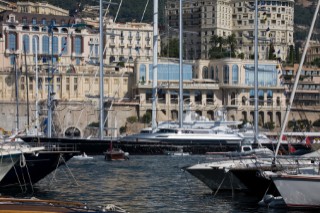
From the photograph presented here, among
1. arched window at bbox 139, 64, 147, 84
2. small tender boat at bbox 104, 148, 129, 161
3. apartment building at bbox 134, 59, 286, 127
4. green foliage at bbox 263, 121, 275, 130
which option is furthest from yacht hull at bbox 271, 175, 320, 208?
arched window at bbox 139, 64, 147, 84

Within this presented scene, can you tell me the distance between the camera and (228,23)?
598 feet

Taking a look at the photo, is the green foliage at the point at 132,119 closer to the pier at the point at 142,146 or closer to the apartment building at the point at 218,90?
the apartment building at the point at 218,90

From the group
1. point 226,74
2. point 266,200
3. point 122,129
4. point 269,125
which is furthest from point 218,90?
point 266,200

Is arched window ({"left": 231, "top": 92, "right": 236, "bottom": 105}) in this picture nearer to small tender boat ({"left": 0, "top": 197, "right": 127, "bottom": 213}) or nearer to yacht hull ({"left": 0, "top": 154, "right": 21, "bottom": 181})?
yacht hull ({"left": 0, "top": 154, "right": 21, "bottom": 181})

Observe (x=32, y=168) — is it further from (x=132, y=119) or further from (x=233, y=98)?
(x=233, y=98)

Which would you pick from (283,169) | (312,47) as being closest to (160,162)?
(283,169)

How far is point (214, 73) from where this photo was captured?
144875mm

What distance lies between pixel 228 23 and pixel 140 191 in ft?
453

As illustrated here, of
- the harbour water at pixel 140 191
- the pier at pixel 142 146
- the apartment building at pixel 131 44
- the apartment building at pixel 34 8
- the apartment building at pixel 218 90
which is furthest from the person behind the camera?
the apartment building at pixel 34 8

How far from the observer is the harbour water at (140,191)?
129 feet

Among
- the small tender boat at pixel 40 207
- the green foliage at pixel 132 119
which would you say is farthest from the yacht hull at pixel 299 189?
the green foliage at pixel 132 119

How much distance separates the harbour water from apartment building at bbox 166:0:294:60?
115803 millimetres

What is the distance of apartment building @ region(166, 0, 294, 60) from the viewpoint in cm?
17825

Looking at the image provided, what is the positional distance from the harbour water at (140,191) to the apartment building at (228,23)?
115803 millimetres
